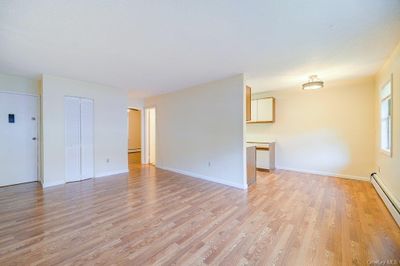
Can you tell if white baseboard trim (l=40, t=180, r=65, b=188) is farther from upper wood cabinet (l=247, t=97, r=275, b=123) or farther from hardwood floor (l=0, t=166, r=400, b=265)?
upper wood cabinet (l=247, t=97, r=275, b=123)

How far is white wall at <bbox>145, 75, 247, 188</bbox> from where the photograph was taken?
4035 millimetres

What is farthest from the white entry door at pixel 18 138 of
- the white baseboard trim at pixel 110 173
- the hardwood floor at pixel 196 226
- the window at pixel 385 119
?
the window at pixel 385 119

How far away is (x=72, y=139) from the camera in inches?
173

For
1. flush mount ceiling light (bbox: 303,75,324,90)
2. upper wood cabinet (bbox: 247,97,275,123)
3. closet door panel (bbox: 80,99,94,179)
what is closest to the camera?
flush mount ceiling light (bbox: 303,75,324,90)

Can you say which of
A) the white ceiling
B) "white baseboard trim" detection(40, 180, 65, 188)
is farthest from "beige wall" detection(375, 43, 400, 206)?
"white baseboard trim" detection(40, 180, 65, 188)

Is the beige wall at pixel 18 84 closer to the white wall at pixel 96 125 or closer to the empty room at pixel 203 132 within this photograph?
the empty room at pixel 203 132

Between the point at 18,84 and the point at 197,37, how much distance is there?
14.4 feet

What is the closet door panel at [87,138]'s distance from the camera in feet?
15.1

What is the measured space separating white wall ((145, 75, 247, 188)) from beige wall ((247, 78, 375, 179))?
7.34ft

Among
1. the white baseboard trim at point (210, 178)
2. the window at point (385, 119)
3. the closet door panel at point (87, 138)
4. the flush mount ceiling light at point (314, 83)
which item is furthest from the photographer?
the closet door panel at point (87, 138)

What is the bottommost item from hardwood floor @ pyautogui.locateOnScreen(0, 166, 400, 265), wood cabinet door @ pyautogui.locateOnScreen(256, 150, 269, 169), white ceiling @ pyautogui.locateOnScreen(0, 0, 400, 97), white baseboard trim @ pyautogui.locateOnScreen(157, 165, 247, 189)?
hardwood floor @ pyautogui.locateOnScreen(0, 166, 400, 265)

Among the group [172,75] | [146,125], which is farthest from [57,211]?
[146,125]

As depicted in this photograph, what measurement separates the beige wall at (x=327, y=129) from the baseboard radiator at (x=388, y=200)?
78 cm

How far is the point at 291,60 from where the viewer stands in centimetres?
314
